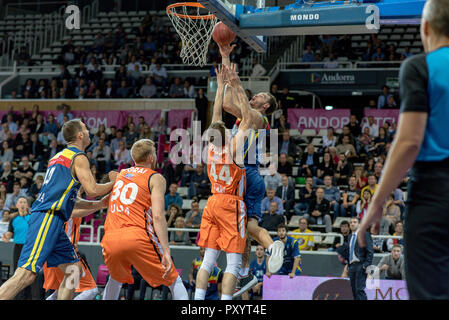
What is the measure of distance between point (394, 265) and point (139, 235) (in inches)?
254

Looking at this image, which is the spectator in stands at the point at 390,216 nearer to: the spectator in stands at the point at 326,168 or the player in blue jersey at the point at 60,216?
the spectator in stands at the point at 326,168

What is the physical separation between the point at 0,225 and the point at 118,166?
343 cm

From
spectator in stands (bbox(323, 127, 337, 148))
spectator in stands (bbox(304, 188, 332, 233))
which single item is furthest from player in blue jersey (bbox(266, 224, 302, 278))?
spectator in stands (bbox(323, 127, 337, 148))

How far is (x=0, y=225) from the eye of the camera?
1329cm

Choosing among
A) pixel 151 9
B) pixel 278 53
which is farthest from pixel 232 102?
pixel 151 9

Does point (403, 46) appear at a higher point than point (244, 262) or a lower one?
higher

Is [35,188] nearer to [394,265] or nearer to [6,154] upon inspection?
[6,154]

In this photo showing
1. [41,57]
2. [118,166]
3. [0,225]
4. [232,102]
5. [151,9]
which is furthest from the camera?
[151,9]

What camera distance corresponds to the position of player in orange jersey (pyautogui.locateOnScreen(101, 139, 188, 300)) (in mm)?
5270

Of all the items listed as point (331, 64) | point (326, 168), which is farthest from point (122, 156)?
point (331, 64)

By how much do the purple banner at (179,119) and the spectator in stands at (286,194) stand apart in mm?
4690

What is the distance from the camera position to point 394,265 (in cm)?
1045

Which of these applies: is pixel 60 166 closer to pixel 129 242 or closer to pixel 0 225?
pixel 129 242

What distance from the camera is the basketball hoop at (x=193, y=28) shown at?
25.5 feet
